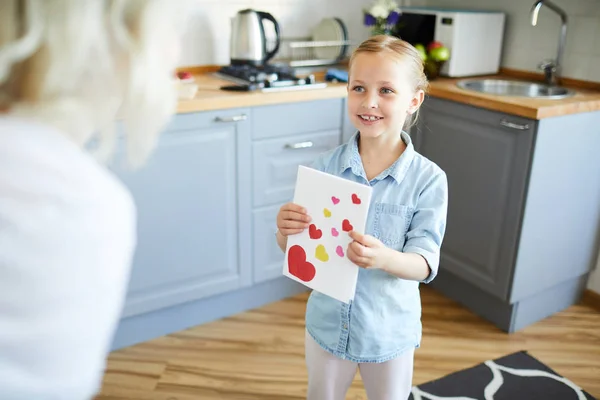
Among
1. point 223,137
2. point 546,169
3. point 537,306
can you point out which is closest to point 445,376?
point 537,306

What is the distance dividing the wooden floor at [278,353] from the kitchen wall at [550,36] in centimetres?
111

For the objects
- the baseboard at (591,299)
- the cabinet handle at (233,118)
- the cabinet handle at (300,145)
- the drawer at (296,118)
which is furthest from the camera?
the baseboard at (591,299)

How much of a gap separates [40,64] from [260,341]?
188 cm

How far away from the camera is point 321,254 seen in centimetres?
118

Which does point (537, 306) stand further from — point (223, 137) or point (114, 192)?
point (114, 192)

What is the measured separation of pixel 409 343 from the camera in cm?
132

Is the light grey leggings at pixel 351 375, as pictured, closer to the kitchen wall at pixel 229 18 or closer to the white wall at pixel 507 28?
the white wall at pixel 507 28

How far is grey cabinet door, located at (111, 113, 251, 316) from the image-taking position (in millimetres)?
2107

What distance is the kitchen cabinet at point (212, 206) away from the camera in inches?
83.7

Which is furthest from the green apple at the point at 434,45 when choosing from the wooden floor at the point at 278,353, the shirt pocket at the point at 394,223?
the shirt pocket at the point at 394,223

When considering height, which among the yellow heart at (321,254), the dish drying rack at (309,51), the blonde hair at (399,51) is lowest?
the yellow heart at (321,254)

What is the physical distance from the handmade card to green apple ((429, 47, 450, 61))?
1.70 metres

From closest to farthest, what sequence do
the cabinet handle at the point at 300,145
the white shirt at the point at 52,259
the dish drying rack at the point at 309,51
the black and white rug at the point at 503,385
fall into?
1. the white shirt at the point at 52,259
2. the black and white rug at the point at 503,385
3. the cabinet handle at the point at 300,145
4. the dish drying rack at the point at 309,51

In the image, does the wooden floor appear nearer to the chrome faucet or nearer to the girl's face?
the chrome faucet
